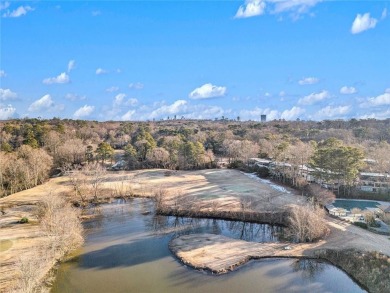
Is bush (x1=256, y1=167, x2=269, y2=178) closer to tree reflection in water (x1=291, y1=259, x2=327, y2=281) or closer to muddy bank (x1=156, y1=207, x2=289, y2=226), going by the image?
muddy bank (x1=156, y1=207, x2=289, y2=226)

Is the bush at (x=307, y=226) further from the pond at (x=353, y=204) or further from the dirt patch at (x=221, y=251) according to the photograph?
the pond at (x=353, y=204)

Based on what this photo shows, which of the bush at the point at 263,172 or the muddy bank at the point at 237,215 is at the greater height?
the bush at the point at 263,172

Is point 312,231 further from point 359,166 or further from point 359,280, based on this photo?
point 359,166

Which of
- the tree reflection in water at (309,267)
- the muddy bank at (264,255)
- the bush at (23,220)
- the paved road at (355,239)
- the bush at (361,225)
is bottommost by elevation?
the tree reflection in water at (309,267)

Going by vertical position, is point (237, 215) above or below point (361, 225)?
above

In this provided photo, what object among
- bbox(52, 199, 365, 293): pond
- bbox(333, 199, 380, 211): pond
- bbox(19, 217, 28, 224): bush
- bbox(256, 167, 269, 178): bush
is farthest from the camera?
bbox(256, 167, 269, 178): bush

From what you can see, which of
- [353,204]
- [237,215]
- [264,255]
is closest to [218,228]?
[237,215]

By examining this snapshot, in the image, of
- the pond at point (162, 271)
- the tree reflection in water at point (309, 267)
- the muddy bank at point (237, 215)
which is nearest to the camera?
the pond at point (162, 271)

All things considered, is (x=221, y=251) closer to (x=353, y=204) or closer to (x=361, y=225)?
(x=361, y=225)

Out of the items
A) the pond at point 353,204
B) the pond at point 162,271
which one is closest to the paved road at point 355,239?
the pond at point 162,271

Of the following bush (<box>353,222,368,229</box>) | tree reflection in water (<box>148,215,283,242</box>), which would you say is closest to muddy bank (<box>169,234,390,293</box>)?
tree reflection in water (<box>148,215,283,242</box>)
